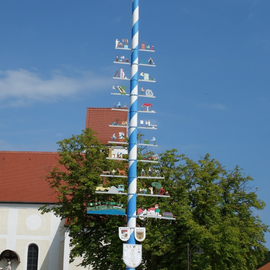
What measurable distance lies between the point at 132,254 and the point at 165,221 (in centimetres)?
1242

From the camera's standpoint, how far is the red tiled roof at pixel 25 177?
138 ft

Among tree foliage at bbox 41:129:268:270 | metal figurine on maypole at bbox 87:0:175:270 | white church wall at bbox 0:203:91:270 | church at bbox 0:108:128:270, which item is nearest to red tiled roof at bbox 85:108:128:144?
church at bbox 0:108:128:270

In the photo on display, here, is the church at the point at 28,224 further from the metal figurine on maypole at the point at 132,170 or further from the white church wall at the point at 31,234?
the metal figurine on maypole at the point at 132,170

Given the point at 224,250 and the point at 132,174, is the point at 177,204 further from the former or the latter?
the point at 132,174

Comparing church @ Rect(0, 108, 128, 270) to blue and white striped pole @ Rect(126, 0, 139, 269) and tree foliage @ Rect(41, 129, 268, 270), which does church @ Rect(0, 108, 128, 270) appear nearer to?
tree foliage @ Rect(41, 129, 268, 270)

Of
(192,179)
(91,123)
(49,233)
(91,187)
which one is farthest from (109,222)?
(91,123)

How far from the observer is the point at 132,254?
15.5 metres

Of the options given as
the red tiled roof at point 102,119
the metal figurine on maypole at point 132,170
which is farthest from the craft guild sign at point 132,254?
the red tiled roof at point 102,119

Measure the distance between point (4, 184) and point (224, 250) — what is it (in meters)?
24.1

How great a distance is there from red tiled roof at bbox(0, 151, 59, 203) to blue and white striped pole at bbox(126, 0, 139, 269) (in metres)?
25.6

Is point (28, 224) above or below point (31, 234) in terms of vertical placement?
above

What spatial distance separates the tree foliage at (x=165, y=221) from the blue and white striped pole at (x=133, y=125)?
9977 millimetres

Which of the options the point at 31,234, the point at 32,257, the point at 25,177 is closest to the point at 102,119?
the point at 25,177

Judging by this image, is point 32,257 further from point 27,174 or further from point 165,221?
point 165,221
